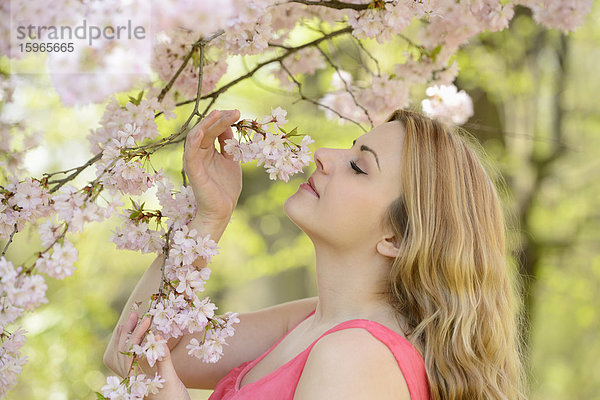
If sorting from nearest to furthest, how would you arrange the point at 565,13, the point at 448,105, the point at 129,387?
the point at 129,387
the point at 565,13
the point at 448,105

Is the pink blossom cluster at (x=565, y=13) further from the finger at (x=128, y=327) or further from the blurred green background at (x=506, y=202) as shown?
the blurred green background at (x=506, y=202)

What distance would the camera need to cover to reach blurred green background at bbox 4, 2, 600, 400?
516 cm

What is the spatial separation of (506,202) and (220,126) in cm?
322

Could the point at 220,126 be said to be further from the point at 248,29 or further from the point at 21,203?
the point at 21,203

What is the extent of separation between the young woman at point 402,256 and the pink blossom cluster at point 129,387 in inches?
3.5

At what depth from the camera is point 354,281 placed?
5.18ft

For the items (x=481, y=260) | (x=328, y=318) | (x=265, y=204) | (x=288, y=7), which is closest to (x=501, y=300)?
(x=481, y=260)

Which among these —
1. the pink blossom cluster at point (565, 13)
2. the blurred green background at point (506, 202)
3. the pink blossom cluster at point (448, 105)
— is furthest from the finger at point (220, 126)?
the blurred green background at point (506, 202)

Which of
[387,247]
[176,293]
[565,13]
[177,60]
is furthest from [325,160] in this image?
[565,13]

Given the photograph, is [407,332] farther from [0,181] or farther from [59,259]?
[0,181]

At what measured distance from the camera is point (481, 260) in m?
1.60

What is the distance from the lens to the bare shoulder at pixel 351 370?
1.30 m

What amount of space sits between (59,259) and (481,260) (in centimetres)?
97

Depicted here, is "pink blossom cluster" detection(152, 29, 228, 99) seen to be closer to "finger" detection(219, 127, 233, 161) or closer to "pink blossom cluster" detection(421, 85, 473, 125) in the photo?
"finger" detection(219, 127, 233, 161)
